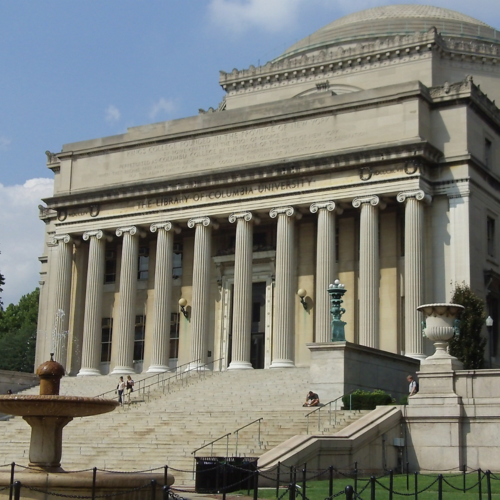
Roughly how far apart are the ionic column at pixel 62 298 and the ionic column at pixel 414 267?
814 inches

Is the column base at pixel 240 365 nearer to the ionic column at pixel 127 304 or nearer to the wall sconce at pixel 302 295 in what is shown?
the wall sconce at pixel 302 295

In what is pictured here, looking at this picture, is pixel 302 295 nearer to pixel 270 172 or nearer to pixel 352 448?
pixel 270 172

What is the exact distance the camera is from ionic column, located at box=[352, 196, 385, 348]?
43366mm

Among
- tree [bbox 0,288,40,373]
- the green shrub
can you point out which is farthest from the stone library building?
tree [bbox 0,288,40,373]

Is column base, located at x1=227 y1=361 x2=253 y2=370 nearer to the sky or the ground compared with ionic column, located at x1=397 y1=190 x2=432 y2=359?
nearer to the ground

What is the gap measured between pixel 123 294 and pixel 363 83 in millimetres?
19375

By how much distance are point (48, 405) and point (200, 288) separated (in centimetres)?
2909

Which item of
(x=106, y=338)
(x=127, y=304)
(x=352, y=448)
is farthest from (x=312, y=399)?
(x=106, y=338)

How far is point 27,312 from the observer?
315ft

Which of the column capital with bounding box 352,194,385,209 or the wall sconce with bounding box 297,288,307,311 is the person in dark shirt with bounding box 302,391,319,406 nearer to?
the column capital with bounding box 352,194,385,209

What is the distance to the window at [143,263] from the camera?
53.6 m

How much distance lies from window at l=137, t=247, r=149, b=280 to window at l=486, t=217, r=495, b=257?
1969cm

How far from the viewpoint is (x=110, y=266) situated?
5475 centimetres

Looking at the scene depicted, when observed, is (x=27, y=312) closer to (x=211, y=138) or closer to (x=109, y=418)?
(x=211, y=138)
